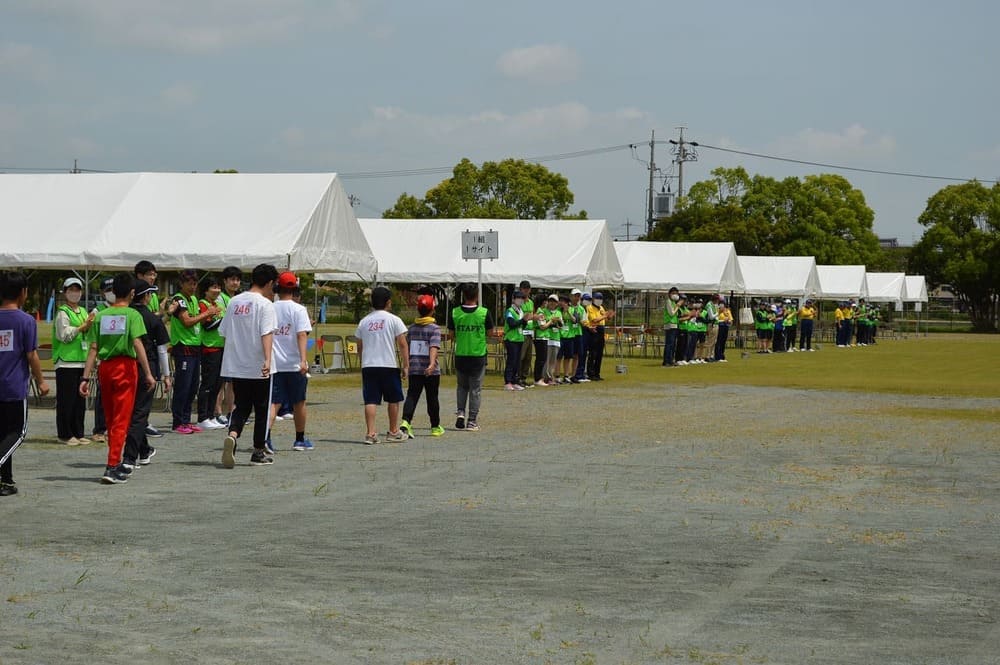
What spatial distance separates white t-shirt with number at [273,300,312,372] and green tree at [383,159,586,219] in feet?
207

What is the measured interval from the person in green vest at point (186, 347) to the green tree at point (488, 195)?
60.8 metres

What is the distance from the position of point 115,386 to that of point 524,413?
851 cm

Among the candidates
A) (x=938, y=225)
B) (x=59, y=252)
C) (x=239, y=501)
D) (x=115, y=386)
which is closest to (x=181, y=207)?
(x=59, y=252)

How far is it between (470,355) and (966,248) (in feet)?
269

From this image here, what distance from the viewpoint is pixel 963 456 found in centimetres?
1373

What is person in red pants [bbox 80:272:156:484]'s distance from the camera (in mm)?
10883

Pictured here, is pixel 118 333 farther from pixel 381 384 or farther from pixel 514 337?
pixel 514 337

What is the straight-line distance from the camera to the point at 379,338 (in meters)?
13.9

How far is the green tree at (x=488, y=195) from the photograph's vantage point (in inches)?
3022

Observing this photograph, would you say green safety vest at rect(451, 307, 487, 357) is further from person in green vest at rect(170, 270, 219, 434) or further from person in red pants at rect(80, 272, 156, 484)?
person in red pants at rect(80, 272, 156, 484)

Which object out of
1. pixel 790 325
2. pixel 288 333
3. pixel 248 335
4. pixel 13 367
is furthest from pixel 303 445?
pixel 790 325

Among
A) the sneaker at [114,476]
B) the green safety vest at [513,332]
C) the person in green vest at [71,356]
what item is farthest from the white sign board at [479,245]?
the sneaker at [114,476]

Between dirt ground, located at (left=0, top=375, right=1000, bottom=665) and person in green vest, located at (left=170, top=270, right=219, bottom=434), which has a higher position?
person in green vest, located at (left=170, top=270, right=219, bottom=434)

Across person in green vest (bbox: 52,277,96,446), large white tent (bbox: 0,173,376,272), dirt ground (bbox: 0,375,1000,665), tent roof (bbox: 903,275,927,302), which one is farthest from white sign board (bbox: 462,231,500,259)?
tent roof (bbox: 903,275,927,302)
